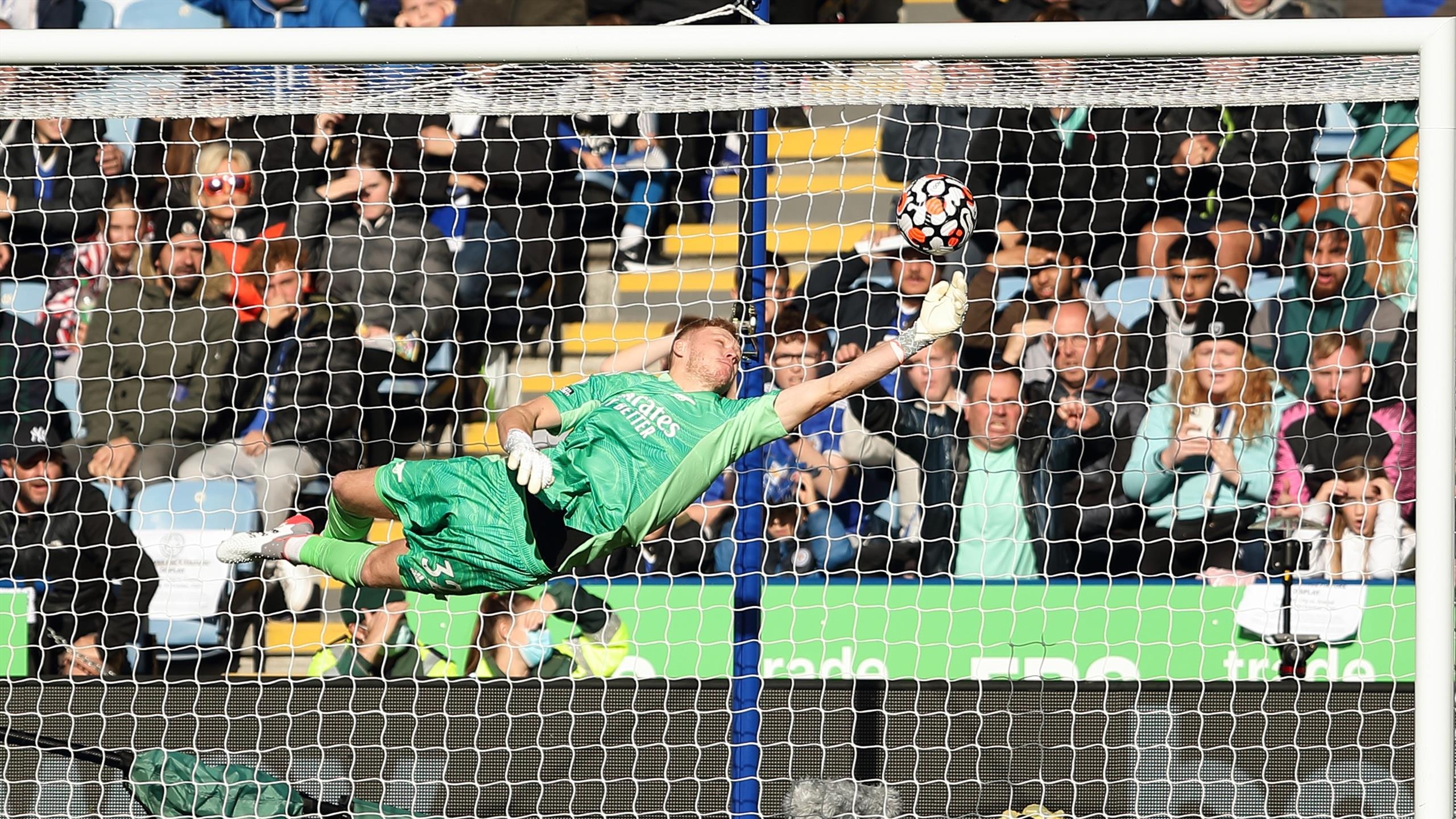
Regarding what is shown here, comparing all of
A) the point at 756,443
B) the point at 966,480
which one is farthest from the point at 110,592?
the point at 966,480

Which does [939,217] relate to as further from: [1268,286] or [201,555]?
[201,555]

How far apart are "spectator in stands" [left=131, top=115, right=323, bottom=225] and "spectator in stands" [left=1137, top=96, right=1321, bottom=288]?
328 cm

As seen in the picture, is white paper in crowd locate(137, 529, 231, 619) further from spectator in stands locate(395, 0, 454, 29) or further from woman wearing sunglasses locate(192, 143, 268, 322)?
spectator in stands locate(395, 0, 454, 29)

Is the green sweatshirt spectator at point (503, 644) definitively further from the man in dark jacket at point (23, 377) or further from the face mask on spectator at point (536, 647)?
the man in dark jacket at point (23, 377)

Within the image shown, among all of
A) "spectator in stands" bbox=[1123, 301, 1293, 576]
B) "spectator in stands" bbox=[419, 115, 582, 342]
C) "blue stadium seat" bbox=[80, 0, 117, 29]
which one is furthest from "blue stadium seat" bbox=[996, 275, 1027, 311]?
"blue stadium seat" bbox=[80, 0, 117, 29]

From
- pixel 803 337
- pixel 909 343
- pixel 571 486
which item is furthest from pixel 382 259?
pixel 909 343

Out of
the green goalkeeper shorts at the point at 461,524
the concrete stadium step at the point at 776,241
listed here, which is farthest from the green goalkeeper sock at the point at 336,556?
the concrete stadium step at the point at 776,241

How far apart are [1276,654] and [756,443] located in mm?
2357

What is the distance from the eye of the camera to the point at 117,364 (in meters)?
5.25

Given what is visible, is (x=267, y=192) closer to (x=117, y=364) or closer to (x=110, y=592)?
(x=117, y=364)

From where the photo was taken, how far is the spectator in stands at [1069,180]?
17.3 feet

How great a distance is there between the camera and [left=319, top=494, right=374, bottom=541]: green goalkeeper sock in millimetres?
3908

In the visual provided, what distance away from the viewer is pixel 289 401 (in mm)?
5176

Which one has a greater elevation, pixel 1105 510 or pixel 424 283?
pixel 424 283
